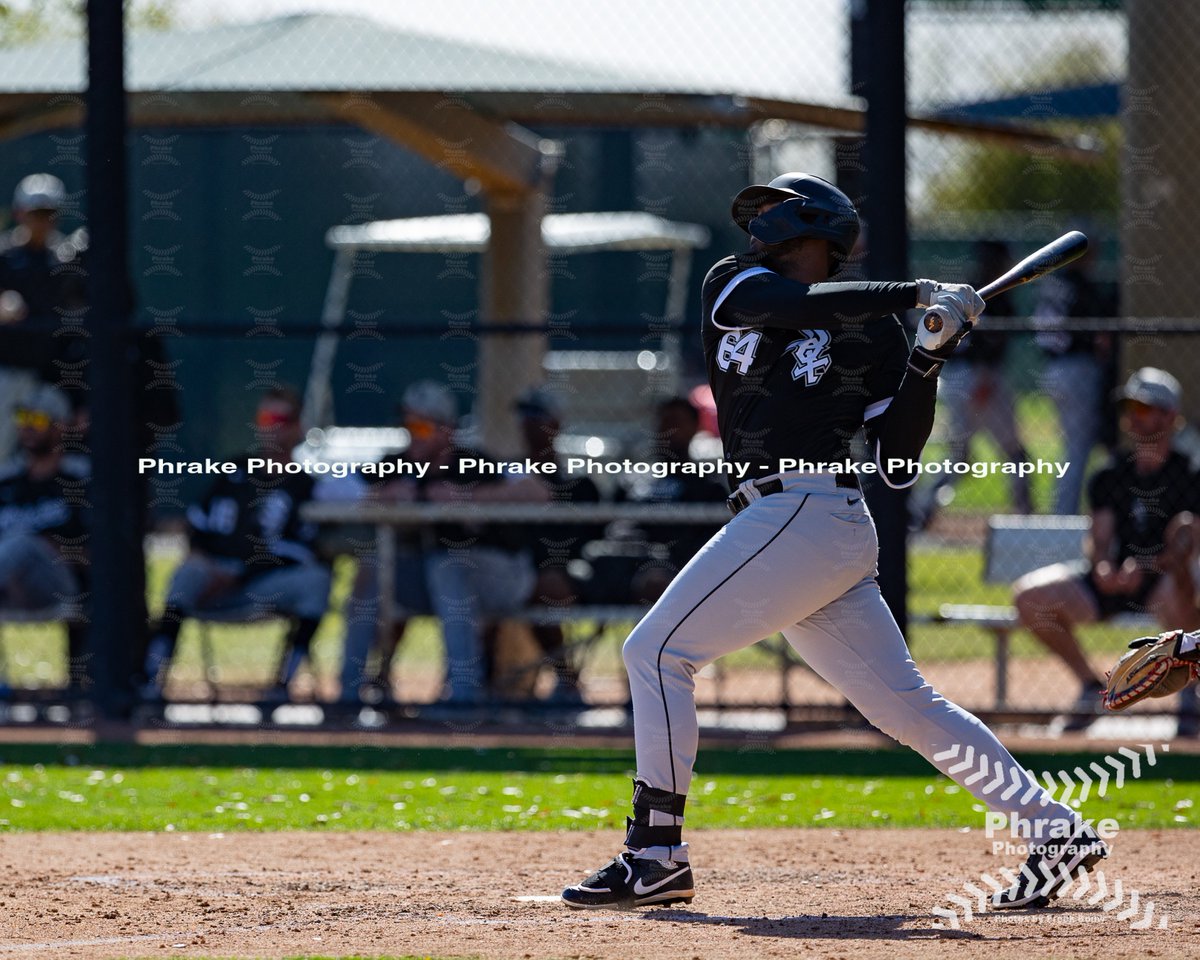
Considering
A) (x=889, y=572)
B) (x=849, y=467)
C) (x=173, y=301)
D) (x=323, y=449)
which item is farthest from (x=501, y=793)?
(x=173, y=301)

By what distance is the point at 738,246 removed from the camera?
16.6 meters

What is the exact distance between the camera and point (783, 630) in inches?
175

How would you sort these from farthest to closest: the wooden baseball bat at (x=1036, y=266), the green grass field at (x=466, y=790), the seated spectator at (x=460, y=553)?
the seated spectator at (x=460, y=553) → the green grass field at (x=466, y=790) → the wooden baseball bat at (x=1036, y=266)

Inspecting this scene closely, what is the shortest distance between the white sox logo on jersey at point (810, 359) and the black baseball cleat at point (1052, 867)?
1.22 meters

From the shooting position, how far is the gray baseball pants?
4340mm

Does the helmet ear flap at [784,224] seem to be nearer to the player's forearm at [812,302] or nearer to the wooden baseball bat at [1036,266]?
the player's forearm at [812,302]

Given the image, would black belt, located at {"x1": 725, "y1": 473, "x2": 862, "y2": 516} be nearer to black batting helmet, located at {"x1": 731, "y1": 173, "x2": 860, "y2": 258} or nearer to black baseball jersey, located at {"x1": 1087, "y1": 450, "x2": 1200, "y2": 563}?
black batting helmet, located at {"x1": 731, "y1": 173, "x2": 860, "y2": 258}

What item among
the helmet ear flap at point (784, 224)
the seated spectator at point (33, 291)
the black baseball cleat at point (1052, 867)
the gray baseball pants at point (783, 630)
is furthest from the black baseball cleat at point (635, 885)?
the seated spectator at point (33, 291)

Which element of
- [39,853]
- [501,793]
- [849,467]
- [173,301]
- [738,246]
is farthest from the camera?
[738,246]

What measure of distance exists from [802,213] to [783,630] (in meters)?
0.99

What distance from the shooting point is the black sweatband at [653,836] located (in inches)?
173

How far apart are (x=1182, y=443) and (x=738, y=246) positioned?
798 cm

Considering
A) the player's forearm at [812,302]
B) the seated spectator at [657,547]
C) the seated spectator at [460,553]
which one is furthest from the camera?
the seated spectator at [657,547]

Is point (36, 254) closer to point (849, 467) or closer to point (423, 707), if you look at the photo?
point (423, 707)
